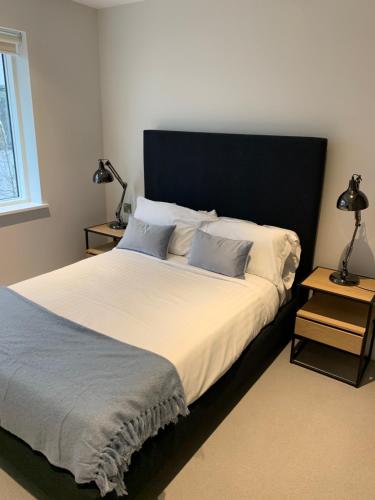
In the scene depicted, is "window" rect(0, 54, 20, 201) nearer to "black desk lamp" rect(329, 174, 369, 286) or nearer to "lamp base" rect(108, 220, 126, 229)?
"lamp base" rect(108, 220, 126, 229)

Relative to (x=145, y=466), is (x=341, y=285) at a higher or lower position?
higher

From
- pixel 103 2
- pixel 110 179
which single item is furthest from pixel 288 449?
pixel 103 2

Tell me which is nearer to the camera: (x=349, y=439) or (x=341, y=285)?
(x=349, y=439)

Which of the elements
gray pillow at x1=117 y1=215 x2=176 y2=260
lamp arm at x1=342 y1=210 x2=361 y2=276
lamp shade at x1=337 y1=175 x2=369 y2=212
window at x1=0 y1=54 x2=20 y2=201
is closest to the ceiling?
window at x1=0 y1=54 x2=20 y2=201

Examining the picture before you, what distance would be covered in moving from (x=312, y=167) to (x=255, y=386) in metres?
1.46

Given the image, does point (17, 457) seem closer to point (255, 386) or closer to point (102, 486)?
point (102, 486)

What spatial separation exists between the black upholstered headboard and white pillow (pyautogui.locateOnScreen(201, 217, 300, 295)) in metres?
0.22

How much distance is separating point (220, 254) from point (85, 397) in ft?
4.54

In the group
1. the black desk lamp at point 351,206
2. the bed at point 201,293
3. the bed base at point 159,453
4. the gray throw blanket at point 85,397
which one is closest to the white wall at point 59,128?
the bed at point 201,293

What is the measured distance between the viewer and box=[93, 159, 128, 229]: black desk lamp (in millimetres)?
3396

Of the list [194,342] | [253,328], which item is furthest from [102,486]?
[253,328]

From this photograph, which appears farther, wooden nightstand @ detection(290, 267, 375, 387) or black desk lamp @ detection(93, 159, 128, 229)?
black desk lamp @ detection(93, 159, 128, 229)

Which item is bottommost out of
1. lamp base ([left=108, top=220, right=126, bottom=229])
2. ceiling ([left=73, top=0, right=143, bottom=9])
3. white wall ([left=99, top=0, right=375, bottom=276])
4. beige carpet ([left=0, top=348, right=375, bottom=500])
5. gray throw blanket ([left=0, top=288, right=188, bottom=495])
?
beige carpet ([left=0, top=348, right=375, bottom=500])

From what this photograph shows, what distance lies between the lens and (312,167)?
8.73 feet
